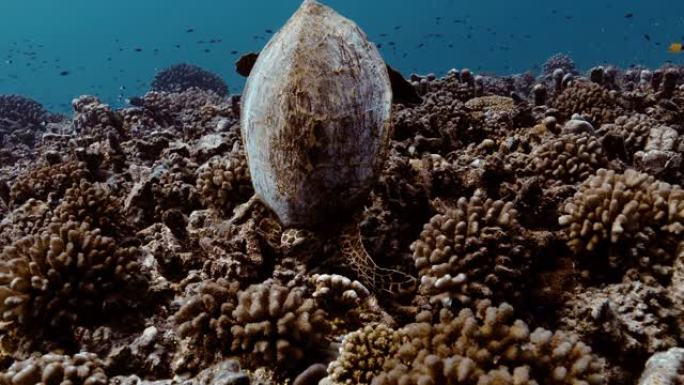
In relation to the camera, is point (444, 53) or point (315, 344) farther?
point (444, 53)

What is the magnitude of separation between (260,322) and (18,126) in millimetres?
16037

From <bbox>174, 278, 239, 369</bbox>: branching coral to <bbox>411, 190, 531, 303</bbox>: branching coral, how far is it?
1446 millimetres

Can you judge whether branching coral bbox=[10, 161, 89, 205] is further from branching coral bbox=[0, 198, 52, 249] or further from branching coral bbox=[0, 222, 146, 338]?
branching coral bbox=[0, 222, 146, 338]

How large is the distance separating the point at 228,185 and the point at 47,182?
10.6 feet

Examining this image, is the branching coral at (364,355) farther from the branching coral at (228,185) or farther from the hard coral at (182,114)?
the hard coral at (182,114)

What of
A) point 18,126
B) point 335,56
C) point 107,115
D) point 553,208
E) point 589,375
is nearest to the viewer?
point 589,375

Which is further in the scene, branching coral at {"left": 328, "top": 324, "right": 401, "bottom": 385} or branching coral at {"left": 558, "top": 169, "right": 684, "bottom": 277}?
branching coral at {"left": 558, "top": 169, "right": 684, "bottom": 277}

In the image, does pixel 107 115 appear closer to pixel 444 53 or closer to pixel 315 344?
pixel 315 344

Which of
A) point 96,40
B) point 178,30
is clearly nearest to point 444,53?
point 178,30

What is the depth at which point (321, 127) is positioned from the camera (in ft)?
9.90

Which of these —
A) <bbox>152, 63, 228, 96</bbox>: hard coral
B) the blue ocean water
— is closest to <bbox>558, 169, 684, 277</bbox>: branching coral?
<bbox>152, 63, 228, 96</bbox>: hard coral

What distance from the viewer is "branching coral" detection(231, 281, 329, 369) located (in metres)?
2.80

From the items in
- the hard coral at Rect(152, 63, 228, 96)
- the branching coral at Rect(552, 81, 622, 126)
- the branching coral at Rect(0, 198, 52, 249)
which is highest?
the hard coral at Rect(152, 63, 228, 96)

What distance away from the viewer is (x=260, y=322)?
9.34ft
